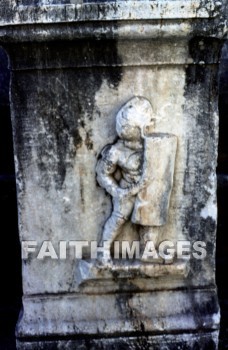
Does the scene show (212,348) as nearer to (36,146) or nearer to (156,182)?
(156,182)

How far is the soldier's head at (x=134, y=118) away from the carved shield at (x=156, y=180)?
0.14 feet

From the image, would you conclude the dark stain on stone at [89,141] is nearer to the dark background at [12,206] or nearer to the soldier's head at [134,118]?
the soldier's head at [134,118]

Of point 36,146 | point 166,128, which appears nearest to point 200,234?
point 166,128

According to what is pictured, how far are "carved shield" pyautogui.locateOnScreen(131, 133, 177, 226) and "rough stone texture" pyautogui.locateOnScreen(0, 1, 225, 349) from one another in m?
0.06

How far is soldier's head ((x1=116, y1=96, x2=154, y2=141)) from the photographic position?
2109mm

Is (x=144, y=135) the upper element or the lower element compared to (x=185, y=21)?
lower

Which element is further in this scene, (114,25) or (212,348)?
(212,348)

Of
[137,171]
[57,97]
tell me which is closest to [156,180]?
[137,171]

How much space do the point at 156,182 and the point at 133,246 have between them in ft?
0.89

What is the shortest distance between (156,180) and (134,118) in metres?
0.23

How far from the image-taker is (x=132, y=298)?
92.2 inches

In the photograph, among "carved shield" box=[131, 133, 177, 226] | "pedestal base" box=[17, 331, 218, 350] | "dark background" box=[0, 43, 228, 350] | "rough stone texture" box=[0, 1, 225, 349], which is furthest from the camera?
"dark background" box=[0, 43, 228, 350]

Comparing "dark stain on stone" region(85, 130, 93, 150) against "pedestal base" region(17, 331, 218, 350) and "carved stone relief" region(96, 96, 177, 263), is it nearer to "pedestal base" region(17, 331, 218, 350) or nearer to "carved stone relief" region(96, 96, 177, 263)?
"carved stone relief" region(96, 96, 177, 263)

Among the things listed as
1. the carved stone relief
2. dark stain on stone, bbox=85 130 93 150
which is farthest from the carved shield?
dark stain on stone, bbox=85 130 93 150
